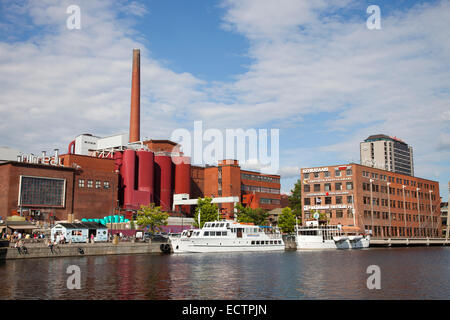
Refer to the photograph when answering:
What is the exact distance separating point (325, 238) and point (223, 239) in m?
26.9

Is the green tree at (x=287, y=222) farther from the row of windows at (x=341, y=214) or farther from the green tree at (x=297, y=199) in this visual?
the green tree at (x=297, y=199)

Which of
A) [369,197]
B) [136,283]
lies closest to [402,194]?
[369,197]

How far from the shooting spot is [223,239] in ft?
263

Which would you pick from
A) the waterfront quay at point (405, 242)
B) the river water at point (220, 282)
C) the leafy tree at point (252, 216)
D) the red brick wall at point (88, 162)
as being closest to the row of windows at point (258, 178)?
the leafy tree at point (252, 216)

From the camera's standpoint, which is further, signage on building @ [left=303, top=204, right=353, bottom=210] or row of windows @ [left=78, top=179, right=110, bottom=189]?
signage on building @ [left=303, top=204, right=353, bottom=210]

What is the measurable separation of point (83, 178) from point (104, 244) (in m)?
41.6

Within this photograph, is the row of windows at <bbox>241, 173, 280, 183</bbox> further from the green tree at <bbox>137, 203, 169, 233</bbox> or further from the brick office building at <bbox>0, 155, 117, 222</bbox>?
the green tree at <bbox>137, 203, 169, 233</bbox>

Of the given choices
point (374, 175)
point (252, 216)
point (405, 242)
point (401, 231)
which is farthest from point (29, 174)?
point (401, 231)

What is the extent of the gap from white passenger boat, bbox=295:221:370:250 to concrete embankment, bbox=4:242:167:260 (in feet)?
103

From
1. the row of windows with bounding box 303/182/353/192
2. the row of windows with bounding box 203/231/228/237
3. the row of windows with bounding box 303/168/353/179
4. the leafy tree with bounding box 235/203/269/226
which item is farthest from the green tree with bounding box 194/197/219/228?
the row of windows with bounding box 303/168/353/179

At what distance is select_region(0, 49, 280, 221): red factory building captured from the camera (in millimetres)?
98125

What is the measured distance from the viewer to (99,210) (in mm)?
110500
